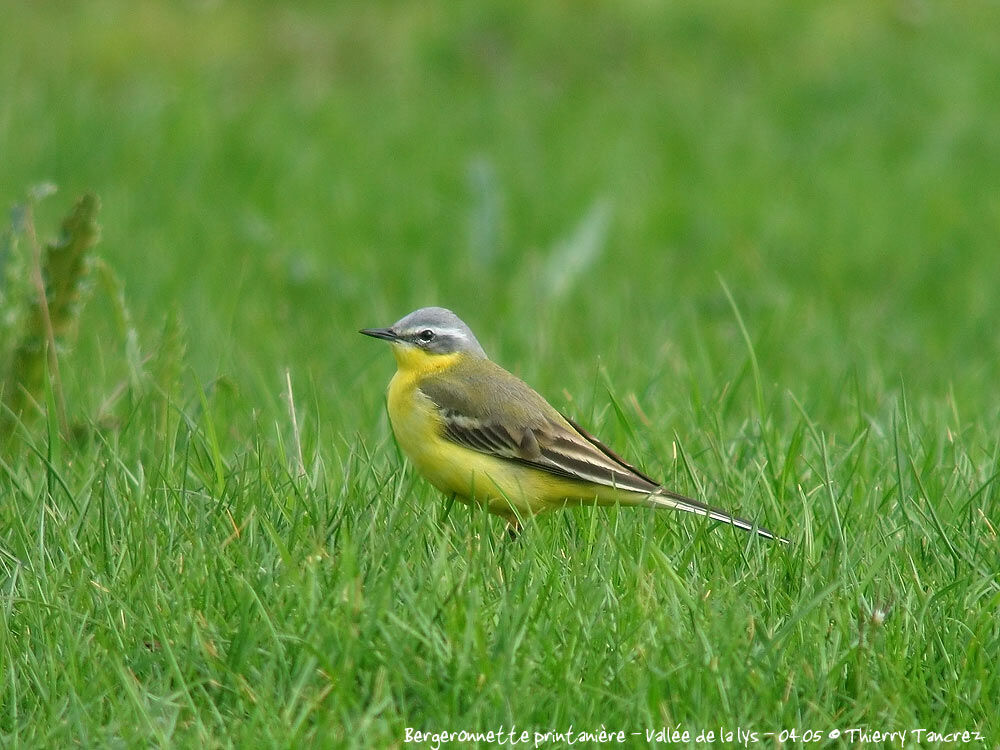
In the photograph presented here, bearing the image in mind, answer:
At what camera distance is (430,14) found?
14.4m

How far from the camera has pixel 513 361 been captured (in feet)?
24.5

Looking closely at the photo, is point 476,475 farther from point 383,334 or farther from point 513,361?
point 513,361

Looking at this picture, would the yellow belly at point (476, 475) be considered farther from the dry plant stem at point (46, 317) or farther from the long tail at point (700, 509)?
the dry plant stem at point (46, 317)

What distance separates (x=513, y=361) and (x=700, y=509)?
10.4 ft

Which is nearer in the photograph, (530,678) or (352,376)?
(530,678)

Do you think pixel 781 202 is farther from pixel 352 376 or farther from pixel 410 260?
pixel 352 376

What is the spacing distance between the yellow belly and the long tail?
181mm

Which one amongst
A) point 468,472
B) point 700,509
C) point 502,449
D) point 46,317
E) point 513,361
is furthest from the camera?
point 513,361

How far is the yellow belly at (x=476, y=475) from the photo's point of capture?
4.78 m

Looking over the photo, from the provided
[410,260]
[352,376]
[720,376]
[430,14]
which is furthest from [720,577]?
[430,14]

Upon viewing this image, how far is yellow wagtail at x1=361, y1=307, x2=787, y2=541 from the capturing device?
4.73m

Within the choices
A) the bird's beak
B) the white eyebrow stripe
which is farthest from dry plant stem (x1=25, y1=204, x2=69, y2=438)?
Answer: the white eyebrow stripe

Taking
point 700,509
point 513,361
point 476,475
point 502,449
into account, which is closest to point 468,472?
point 476,475

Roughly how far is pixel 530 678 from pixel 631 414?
249 centimetres
